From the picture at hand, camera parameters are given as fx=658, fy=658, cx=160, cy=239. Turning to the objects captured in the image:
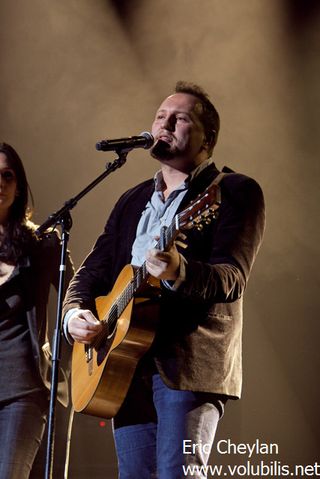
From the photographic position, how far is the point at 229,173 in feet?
8.15

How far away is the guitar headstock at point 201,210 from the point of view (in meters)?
1.98

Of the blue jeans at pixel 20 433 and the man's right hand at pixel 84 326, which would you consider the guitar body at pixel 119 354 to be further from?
the blue jeans at pixel 20 433

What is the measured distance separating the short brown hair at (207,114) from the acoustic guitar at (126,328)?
62 cm

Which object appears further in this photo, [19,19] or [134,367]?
[19,19]

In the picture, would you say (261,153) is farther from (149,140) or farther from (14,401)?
(14,401)

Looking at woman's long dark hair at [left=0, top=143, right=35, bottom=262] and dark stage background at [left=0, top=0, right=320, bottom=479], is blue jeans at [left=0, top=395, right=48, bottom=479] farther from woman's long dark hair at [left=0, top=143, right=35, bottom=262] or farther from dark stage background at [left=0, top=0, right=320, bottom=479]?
dark stage background at [left=0, top=0, right=320, bottom=479]

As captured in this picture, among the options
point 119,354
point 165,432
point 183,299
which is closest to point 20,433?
point 119,354

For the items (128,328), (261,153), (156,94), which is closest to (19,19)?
(156,94)

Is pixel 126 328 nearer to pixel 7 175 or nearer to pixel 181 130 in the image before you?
pixel 181 130

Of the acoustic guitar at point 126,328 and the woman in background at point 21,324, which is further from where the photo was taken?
the woman in background at point 21,324

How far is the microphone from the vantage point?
2.62 m

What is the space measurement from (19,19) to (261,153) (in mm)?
2132

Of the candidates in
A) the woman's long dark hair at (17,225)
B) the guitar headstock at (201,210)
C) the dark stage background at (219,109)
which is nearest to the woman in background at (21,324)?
the woman's long dark hair at (17,225)

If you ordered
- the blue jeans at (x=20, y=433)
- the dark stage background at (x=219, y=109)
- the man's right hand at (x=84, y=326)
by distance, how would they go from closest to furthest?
the man's right hand at (x=84, y=326) → the blue jeans at (x=20, y=433) → the dark stage background at (x=219, y=109)
